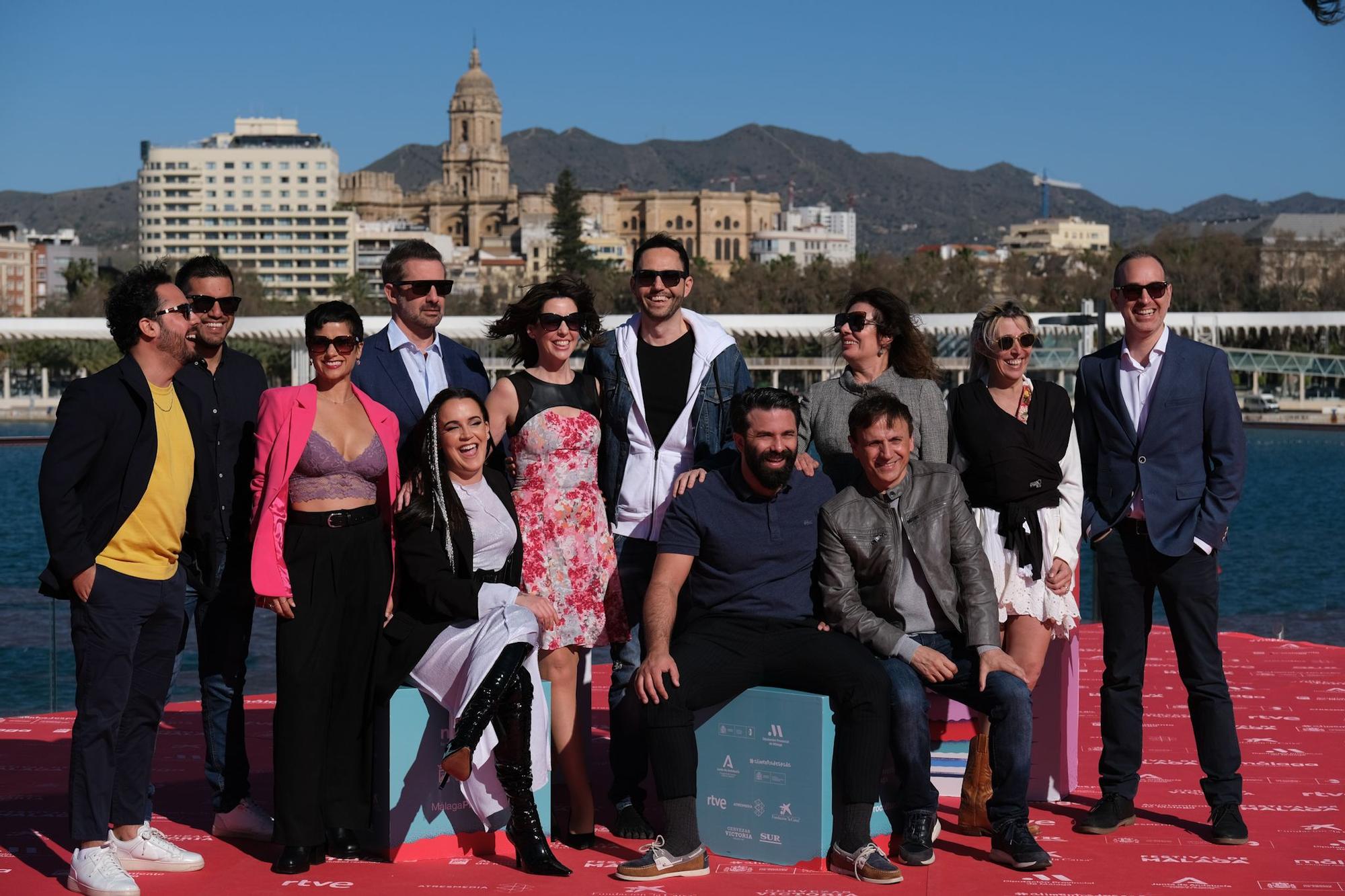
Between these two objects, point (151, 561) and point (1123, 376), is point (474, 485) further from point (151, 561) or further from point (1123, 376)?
point (1123, 376)

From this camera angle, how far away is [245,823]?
4.37 metres

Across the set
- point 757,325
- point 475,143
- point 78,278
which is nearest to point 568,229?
point 78,278

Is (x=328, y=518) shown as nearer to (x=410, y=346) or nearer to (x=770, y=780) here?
(x=410, y=346)

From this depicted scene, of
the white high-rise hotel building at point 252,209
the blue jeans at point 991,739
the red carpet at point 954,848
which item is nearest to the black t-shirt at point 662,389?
the blue jeans at point 991,739

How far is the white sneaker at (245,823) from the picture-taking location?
4371 millimetres

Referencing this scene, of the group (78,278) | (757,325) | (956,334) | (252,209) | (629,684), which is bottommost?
(629,684)

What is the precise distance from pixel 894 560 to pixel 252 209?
402 ft

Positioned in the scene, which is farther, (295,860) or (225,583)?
(225,583)

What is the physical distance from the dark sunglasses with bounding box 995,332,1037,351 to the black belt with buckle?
71.1 inches

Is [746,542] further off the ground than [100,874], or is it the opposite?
[746,542]

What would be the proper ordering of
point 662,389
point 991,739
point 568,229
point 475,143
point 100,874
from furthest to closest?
point 475,143
point 568,229
point 662,389
point 991,739
point 100,874

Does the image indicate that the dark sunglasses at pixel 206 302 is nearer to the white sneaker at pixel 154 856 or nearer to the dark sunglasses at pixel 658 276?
the dark sunglasses at pixel 658 276

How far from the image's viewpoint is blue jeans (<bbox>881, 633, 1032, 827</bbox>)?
13.5ft

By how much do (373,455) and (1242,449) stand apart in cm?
240
